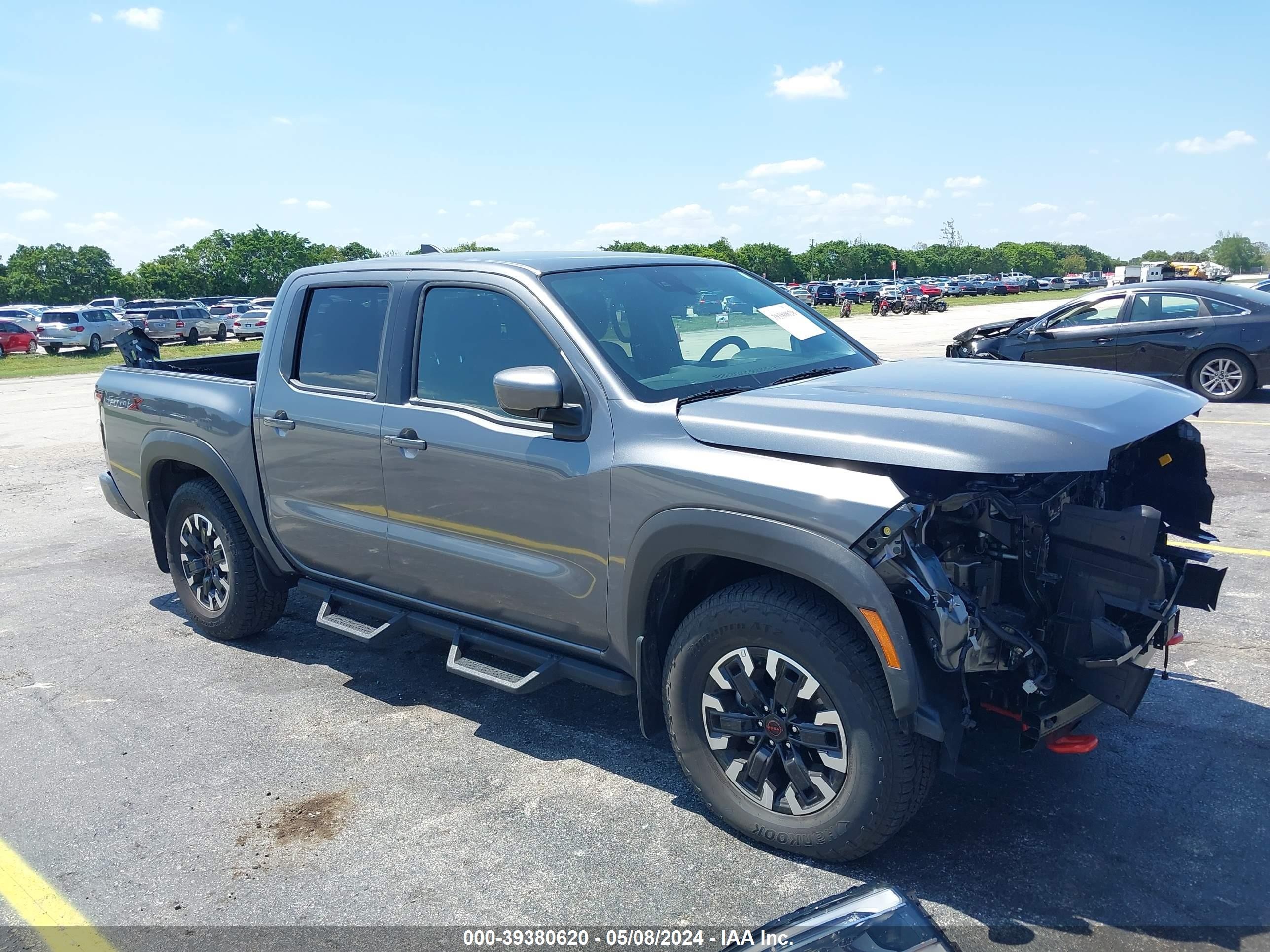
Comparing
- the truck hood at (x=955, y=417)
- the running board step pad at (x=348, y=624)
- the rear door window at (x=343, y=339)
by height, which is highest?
the rear door window at (x=343, y=339)

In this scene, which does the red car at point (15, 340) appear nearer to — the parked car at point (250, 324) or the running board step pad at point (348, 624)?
the parked car at point (250, 324)

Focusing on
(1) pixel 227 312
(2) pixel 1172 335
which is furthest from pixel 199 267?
(2) pixel 1172 335

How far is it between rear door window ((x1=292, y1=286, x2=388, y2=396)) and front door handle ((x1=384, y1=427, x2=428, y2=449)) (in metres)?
0.31

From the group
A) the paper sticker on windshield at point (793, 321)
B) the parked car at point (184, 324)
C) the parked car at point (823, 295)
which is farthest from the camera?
the parked car at point (823, 295)

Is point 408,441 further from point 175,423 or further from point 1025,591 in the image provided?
point 1025,591

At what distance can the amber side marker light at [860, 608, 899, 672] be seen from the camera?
2.90m

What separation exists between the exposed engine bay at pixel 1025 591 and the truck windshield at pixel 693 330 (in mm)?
1001

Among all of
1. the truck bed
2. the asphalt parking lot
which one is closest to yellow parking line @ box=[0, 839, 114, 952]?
the asphalt parking lot

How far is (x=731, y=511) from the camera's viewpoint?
321 centimetres

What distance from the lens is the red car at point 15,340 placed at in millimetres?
36500

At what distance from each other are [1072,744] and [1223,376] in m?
11.3

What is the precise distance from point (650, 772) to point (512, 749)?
619 millimetres

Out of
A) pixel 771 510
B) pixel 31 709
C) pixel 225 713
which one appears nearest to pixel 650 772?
pixel 771 510

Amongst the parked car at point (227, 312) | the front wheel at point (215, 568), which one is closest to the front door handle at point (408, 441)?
the front wheel at point (215, 568)
